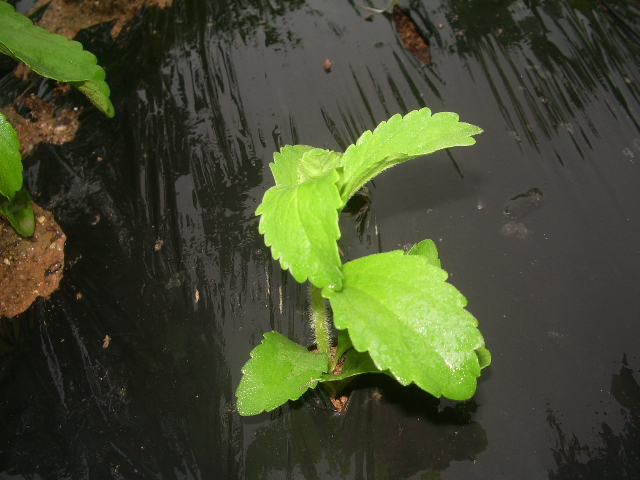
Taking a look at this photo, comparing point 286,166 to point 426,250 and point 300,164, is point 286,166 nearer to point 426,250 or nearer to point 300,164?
point 300,164

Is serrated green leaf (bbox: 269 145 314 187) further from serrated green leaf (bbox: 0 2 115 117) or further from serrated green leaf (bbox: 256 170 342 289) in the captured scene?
serrated green leaf (bbox: 0 2 115 117)

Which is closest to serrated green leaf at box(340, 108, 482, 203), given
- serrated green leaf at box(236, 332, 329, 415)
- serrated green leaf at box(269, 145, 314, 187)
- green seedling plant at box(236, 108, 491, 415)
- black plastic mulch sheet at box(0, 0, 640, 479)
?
green seedling plant at box(236, 108, 491, 415)

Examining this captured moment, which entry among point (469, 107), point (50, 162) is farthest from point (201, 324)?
point (469, 107)

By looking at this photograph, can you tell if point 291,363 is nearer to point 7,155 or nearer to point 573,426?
point 573,426

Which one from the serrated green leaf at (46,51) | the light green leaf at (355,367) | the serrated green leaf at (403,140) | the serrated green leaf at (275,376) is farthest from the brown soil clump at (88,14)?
the light green leaf at (355,367)

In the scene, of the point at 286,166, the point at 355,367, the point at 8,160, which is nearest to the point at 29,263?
the point at 8,160
